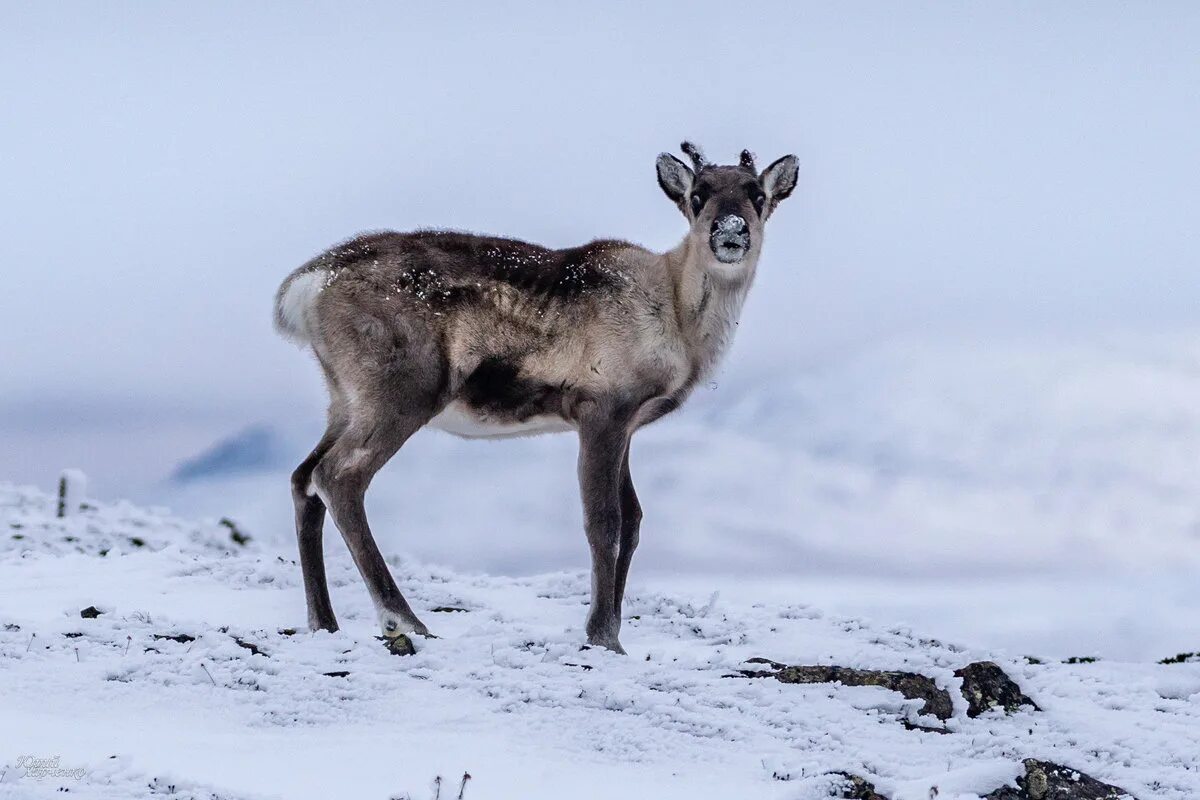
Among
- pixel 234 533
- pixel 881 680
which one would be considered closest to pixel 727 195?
pixel 881 680

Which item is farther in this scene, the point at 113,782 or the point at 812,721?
the point at 812,721

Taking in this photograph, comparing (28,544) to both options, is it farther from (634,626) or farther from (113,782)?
(113,782)

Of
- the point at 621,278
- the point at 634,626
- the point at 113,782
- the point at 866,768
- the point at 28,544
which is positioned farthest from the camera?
the point at 28,544

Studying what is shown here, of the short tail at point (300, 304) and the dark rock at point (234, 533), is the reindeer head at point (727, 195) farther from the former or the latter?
the dark rock at point (234, 533)

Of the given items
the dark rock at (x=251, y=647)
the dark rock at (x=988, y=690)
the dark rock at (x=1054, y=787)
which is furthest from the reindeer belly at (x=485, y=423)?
the dark rock at (x=1054, y=787)

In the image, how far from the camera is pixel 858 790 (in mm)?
6922

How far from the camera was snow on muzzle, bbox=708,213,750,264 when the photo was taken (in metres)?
10.0

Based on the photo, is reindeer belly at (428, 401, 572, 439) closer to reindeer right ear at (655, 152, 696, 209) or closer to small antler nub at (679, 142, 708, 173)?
reindeer right ear at (655, 152, 696, 209)

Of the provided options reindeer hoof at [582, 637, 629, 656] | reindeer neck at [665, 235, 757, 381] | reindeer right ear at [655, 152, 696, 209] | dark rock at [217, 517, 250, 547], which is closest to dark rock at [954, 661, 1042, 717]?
reindeer hoof at [582, 637, 629, 656]

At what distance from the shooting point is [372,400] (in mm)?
9820

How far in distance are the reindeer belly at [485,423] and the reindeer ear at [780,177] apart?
2.54 metres

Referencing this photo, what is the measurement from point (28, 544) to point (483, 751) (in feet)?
37.8

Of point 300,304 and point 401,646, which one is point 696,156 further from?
point 401,646

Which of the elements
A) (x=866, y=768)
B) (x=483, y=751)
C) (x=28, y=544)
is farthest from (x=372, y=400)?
(x=28, y=544)
